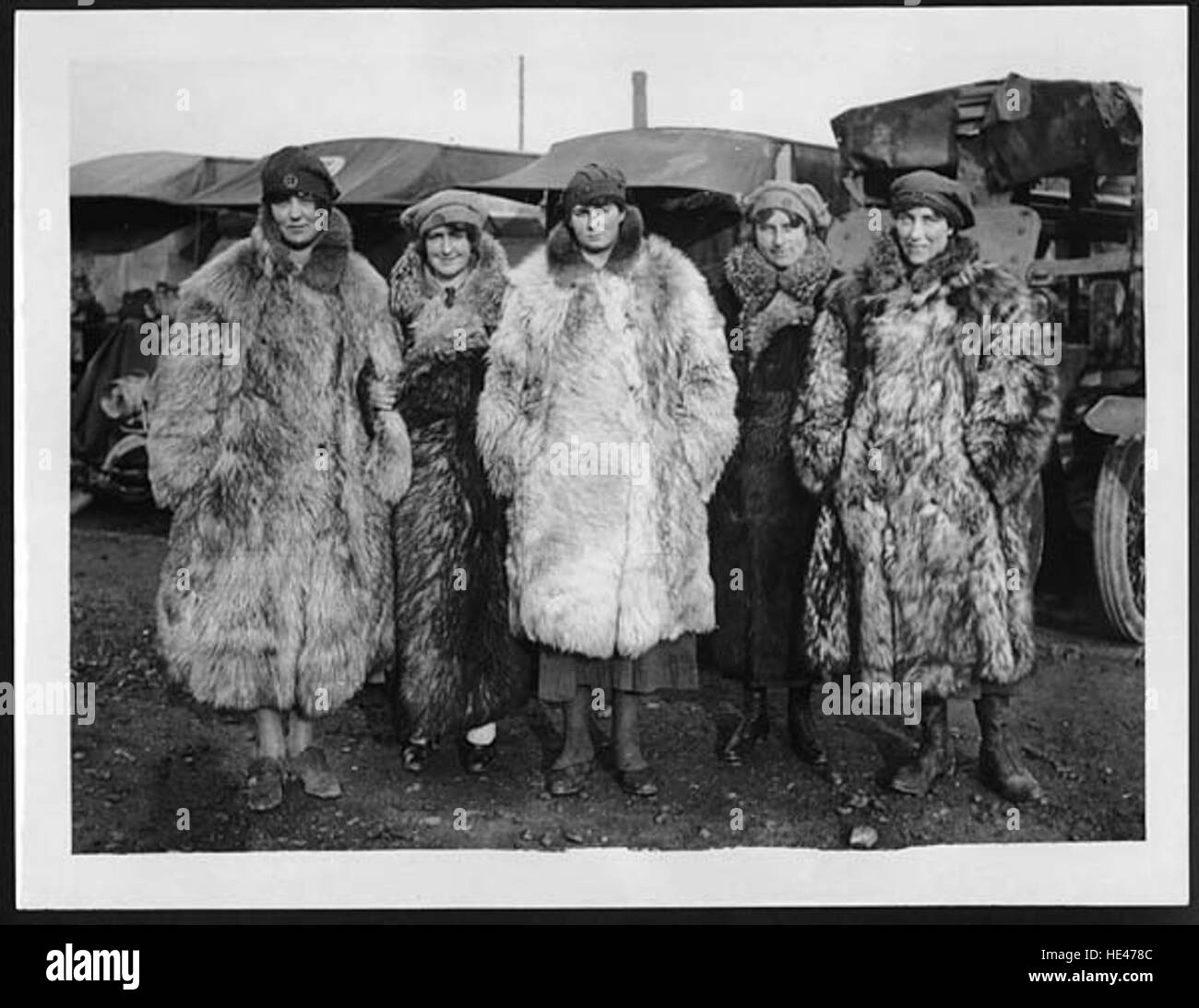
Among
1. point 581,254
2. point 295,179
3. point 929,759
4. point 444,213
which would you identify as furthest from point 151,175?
point 929,759

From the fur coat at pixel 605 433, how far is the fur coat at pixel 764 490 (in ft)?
0.20

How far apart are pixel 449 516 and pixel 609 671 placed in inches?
21.2

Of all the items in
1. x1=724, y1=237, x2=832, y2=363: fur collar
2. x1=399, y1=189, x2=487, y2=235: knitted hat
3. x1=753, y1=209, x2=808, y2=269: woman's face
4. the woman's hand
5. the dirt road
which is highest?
x1=399, y1=189, x2=487, y2=235: knitted hat

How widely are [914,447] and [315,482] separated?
1.44m

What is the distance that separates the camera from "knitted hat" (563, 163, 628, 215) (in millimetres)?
3682

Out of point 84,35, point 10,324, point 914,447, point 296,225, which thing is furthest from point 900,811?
point 84,35

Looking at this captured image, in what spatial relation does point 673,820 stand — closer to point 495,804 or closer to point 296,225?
point 495,804

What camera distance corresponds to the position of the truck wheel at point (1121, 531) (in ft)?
12.4

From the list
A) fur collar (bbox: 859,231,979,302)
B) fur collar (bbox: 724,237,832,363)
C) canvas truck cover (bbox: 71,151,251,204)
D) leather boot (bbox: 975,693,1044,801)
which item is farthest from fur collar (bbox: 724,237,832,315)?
canvas truck cover (bbox: 71,151,251,204)

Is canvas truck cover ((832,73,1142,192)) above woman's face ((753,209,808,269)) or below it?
above

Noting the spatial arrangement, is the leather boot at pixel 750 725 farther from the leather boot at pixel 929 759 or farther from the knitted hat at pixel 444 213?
the knitted hat at pixel 444 213

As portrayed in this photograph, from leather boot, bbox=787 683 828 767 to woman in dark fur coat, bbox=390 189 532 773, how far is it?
0.66 metres

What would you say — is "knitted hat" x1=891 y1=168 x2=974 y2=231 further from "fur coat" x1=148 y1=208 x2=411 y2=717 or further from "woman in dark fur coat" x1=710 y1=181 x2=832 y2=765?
"fur coat" x1=148 y1=208 x2=411 y2=717

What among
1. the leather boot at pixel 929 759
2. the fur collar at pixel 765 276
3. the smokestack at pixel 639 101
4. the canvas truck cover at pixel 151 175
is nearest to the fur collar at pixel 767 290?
the fur collar at pixel 765 276
